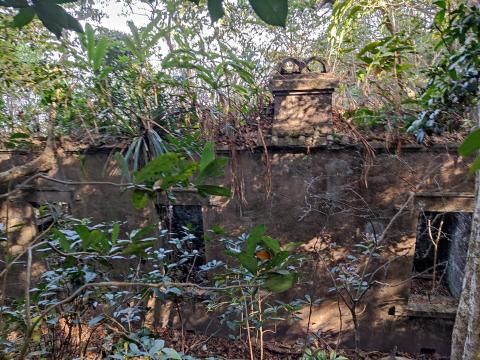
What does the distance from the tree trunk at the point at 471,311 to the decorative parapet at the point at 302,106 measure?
1.53 metres

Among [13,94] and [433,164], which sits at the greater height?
[13,94]

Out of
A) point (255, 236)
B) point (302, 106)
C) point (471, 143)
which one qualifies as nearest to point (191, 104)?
point (302, 106)

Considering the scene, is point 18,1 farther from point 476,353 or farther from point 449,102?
point 476,353

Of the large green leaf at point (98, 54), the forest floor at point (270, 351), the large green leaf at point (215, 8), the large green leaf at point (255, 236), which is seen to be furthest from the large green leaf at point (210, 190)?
the forest floor at point (270, 351)

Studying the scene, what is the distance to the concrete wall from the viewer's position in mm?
3742

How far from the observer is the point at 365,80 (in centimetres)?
413

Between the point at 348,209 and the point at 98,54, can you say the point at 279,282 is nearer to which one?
the point at 98,54

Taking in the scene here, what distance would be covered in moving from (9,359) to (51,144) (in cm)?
90

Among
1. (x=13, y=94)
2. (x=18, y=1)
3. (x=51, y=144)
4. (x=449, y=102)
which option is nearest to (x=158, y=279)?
(x=51, y=144)

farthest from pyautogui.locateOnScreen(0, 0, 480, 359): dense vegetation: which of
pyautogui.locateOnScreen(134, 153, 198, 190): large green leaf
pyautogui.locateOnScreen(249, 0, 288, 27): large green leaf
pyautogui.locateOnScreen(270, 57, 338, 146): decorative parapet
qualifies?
pyautogui.locateOnScreen(249, 0, 288, 27): large green leaf

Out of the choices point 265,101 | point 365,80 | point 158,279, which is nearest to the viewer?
point 158,279

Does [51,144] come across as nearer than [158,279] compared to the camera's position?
Yes

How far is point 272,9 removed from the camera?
78cm

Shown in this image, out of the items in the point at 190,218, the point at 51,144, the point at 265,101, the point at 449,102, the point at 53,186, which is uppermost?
the point at 265,101
